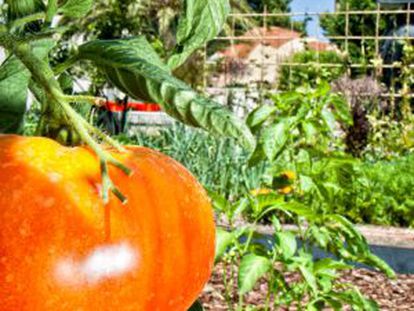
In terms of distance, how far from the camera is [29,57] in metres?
0.39

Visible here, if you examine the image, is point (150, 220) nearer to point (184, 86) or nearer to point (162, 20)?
point (184, 86)

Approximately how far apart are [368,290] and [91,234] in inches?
190

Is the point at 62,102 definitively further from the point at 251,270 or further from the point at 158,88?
the point at 251,270

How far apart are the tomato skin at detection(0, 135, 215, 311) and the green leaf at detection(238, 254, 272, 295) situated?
1.82m

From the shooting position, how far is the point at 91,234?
1.18ft

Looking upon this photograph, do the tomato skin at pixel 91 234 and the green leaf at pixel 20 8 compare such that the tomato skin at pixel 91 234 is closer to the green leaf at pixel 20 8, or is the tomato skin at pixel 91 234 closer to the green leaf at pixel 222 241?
the green leaf at pixel 20 8

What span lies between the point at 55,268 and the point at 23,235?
18mm

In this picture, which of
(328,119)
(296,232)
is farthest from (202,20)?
(328,119)

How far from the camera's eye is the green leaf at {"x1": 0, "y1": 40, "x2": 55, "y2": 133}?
17.7 inches

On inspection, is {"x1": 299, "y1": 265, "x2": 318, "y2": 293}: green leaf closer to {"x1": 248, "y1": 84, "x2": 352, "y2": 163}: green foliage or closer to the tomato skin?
{"x1": 248, "y1": 84, "x2": 352, "y2": 163}: green foliage

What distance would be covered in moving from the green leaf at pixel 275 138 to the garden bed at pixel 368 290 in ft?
5.24

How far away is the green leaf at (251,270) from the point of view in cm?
223

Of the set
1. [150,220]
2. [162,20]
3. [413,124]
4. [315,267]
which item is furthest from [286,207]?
[162,20]

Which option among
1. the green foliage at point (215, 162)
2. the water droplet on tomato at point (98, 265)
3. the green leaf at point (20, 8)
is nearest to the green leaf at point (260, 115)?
the green leaf at point (20, 8)
